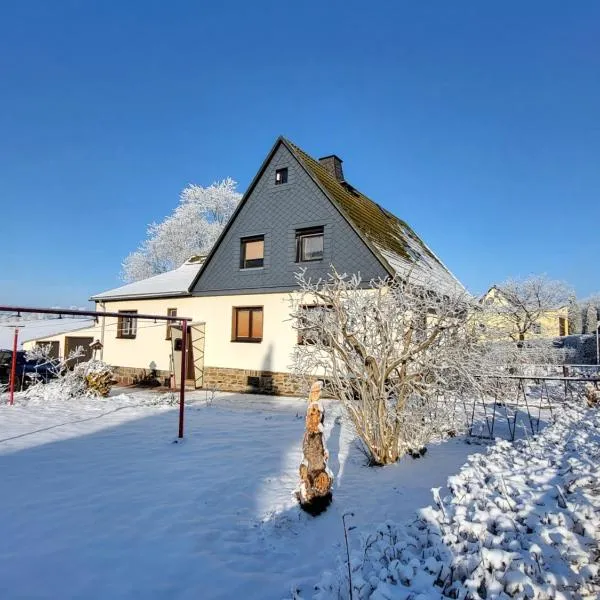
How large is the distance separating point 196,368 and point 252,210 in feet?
21.1

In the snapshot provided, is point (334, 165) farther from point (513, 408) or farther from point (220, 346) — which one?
point (513, 408)

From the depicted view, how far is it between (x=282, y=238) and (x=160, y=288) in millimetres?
6331

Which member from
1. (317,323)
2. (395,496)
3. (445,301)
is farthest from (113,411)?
(445,301)

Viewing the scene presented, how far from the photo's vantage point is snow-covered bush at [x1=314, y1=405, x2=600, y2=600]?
2244 mm

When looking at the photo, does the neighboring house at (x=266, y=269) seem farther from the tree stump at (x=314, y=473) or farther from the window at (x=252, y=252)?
the tree stump at (x=314, y=473)

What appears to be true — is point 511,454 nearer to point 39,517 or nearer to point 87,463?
point 39,517

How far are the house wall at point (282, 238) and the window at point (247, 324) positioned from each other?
74 cm

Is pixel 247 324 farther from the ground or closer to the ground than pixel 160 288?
closer to the ground

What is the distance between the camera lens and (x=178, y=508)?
440cm

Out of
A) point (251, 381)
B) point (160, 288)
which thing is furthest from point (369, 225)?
point (160, 288)

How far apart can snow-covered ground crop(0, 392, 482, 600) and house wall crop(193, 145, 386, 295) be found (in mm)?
5998

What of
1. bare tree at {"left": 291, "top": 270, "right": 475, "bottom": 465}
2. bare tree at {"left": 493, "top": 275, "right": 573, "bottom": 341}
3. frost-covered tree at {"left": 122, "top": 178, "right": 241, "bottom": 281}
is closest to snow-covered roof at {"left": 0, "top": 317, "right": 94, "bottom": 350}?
frost-covered tree at {"left": 122, "top": 178, "right": 241, "bottom": 281}

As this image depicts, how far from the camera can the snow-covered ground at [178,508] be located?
3164 millimetres

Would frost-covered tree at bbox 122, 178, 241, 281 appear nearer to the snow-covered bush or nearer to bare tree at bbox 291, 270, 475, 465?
bare tree at bbox 291, 270, 475, 465
